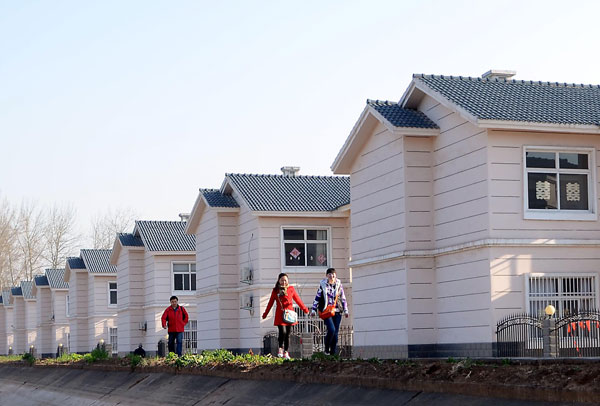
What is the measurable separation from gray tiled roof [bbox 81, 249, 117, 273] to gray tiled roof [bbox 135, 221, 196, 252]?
9868 mm

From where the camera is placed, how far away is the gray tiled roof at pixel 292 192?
113ft

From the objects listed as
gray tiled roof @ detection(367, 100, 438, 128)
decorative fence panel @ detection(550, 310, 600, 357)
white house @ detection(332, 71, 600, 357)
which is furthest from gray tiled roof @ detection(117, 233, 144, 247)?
decorative fence panel @ detection(550, 310, 600, 357)

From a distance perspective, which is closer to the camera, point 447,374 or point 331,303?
point 447,374

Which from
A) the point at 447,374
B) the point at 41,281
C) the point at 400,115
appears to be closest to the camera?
the point at 447,374

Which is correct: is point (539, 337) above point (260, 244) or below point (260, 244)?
below

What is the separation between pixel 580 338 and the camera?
21375 mm

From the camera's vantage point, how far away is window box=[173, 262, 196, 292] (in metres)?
46.0

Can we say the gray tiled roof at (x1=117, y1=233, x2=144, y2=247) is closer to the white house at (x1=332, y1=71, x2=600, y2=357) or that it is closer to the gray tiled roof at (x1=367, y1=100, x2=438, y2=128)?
the white house at (x1=332, y1=71, x2=600, y2=357)

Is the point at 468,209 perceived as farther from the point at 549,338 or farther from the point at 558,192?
the point at 549,338

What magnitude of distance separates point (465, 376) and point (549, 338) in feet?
28.8

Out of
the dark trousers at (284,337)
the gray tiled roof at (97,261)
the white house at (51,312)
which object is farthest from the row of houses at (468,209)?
the white house at (51,312)

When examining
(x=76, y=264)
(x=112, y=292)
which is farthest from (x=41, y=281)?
(x=112, y=292)

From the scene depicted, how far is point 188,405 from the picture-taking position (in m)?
17.0

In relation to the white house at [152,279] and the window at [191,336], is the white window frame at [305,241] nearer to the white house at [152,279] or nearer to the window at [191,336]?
the window at [191,336]
